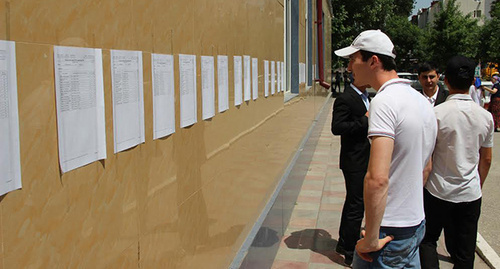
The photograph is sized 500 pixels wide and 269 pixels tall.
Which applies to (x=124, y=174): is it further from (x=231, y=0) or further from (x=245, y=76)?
(x=245, y=76)

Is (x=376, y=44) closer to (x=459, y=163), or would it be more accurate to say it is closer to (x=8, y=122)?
(x=459, y=163)

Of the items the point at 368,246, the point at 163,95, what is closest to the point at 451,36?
the point at 368,246

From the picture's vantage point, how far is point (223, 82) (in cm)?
333

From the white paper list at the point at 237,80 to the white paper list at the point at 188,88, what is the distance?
96 cm

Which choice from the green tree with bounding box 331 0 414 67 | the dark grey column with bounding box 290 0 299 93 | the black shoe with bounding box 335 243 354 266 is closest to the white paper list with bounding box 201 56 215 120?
the black shoe with bounding box 335 243 354 266

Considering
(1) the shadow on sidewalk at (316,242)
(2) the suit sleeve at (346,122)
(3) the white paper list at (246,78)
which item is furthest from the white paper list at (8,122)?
(1) the shadow on sidewalk at (316,242)

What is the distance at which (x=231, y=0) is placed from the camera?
3508mm

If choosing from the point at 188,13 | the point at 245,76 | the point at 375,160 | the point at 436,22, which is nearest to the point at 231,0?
the point at 245,76

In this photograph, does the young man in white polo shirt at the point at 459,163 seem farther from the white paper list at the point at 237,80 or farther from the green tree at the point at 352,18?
the green tree at the point at 352,18

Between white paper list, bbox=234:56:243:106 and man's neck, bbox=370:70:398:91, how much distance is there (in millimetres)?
1214

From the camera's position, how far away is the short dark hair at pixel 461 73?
373cm

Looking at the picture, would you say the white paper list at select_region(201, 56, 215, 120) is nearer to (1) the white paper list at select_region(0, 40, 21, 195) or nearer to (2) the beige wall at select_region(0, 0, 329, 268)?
(2) the beige wall at select_region(0, 0, 329, 268)

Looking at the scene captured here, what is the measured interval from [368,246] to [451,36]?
4533 centimetres

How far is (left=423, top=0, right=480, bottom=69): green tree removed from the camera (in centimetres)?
4381
